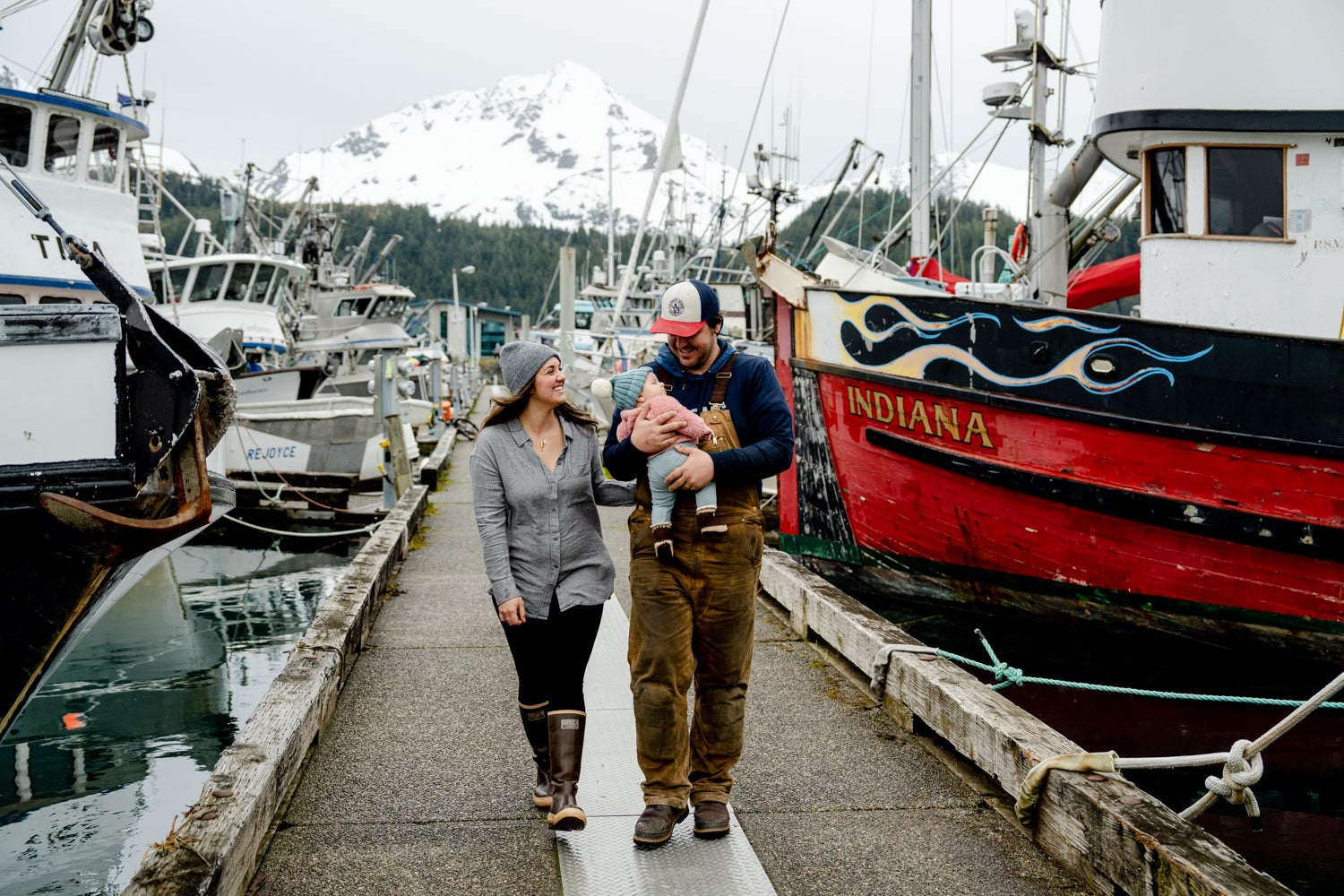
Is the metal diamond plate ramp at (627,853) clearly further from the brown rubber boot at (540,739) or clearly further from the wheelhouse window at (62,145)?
the wheelhouse window at (62,145)

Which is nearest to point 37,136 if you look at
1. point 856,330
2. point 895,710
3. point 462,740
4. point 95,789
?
point 95,789

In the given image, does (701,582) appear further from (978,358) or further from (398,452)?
(398,452)

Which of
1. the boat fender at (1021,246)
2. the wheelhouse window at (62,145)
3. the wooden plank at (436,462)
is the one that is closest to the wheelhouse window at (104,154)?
the wheelhouse window at (62,145)

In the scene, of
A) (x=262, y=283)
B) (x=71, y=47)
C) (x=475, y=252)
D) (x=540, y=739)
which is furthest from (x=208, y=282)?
(x=475, y=252)

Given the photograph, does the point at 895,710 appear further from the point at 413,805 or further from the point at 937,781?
the point at 413,805

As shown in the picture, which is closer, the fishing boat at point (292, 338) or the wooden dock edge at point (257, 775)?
the wooden dock edge at point (257, 775)

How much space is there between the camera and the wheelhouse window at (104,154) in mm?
12242

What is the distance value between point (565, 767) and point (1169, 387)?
5.15 m

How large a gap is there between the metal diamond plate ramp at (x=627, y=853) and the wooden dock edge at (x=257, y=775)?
3.07 ft

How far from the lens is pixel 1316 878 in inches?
195

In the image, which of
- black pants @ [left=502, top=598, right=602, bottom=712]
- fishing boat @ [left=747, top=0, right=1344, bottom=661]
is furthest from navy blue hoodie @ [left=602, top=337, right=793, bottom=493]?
fishing boat @ [left=747, top=0, right=1344, bottom=661]

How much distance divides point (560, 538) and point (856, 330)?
18.7 ft

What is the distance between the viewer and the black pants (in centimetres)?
380

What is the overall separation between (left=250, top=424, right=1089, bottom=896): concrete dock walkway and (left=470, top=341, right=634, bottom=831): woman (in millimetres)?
270
